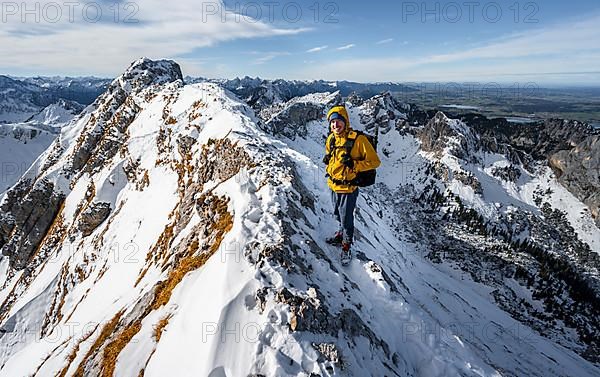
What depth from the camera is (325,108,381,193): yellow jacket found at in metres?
11.2

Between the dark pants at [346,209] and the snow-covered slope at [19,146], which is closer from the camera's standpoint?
the dark pants at [346,209]

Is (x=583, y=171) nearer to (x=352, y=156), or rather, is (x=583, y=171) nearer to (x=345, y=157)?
(x=352, y=156)

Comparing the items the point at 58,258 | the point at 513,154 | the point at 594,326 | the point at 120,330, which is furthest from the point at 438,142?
the point at 120,330

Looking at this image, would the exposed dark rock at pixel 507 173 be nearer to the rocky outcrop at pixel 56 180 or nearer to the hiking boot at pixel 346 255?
the rocky outcrop at pixel 56 180

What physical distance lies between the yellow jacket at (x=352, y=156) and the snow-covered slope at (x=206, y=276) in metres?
2.90

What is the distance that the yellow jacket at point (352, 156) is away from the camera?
11.2 metres

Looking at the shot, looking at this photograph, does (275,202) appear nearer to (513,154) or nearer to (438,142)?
(438,142)

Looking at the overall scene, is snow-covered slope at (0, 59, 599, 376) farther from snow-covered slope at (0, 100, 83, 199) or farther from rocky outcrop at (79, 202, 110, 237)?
snow-covered slope at (0, 100, 83, 199)

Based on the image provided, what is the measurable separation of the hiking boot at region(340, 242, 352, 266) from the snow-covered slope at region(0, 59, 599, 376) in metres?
0.36

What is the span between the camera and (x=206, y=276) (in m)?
10.6

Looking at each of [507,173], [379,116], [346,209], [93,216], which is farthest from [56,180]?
[379,116]

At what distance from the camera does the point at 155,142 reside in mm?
34500

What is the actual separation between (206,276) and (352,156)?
20.4ft

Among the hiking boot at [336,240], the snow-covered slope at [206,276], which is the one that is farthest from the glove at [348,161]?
the hiking boot at [336,240]
